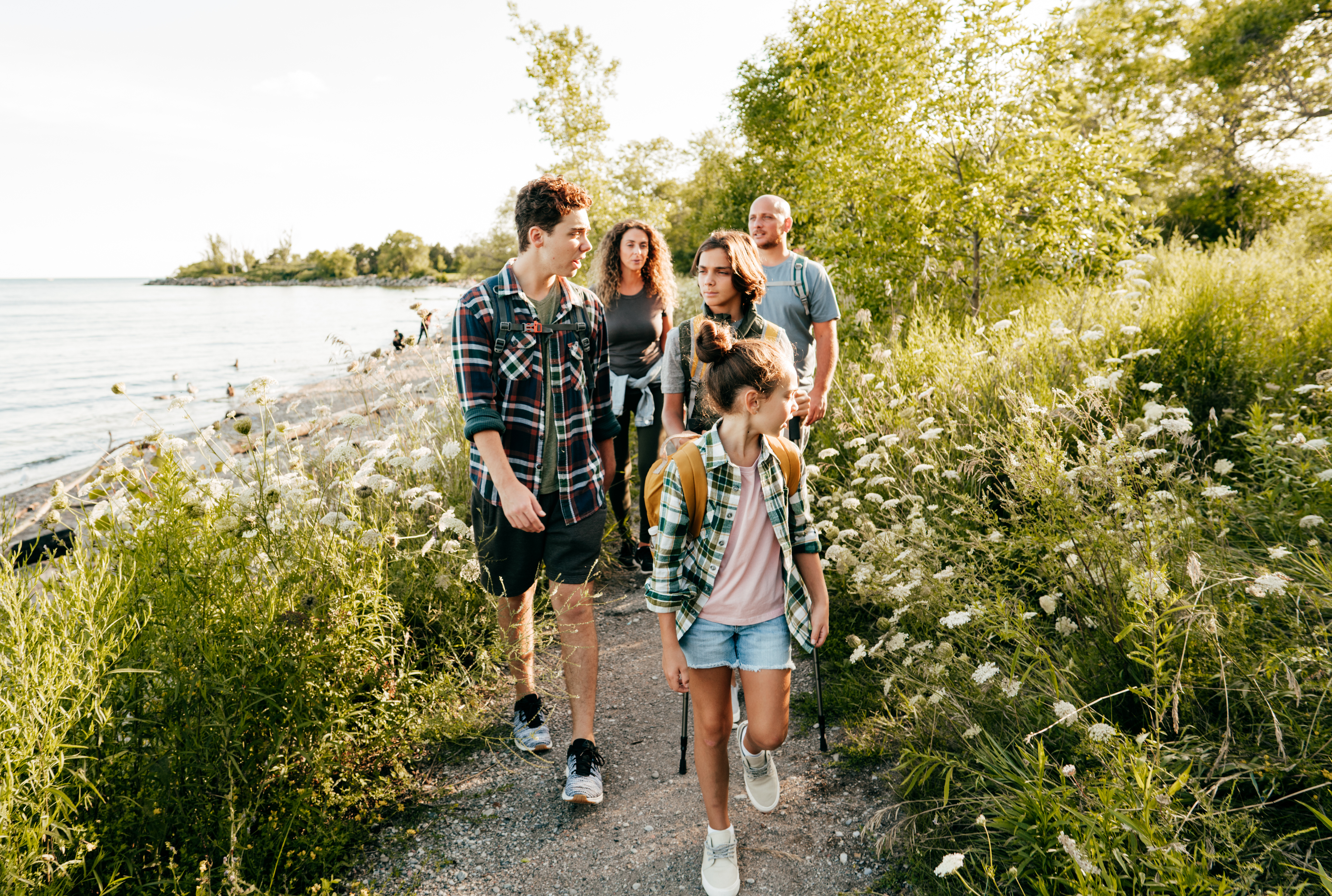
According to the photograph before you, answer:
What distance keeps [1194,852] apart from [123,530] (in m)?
4.33

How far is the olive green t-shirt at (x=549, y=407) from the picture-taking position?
115 inches

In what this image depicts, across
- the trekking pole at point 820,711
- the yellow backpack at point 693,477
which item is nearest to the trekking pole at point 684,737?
the trekking pole at point 820,711

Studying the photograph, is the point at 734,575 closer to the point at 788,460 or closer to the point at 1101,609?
the point at 788,460

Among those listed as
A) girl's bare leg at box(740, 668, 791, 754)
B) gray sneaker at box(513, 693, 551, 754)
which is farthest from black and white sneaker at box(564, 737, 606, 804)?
girl's bare leg at box(740, 668, 791, 754)

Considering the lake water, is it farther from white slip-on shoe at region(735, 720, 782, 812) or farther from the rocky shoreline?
the rocky shoreline

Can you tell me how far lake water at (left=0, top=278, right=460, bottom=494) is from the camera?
10695 mm

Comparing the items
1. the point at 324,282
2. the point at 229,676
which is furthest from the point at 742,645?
the point at 324,282

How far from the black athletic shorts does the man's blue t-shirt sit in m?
1.87

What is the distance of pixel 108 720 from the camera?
2.21 meters

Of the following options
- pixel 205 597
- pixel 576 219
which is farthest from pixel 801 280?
pixel 205 597

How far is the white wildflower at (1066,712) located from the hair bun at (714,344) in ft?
5.01

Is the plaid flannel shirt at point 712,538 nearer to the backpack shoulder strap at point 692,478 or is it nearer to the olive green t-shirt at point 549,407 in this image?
the backpack shoulder strap at point 692,478

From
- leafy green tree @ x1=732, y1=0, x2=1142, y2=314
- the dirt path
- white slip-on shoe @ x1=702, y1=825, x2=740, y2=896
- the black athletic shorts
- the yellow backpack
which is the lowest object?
the dirt path

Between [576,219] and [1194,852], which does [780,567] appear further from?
[576,219]
